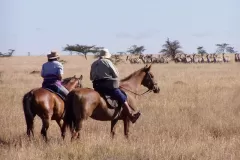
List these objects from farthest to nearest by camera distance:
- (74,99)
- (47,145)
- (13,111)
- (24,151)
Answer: (13,111) → (74,99) → (47,145) → (24,151)

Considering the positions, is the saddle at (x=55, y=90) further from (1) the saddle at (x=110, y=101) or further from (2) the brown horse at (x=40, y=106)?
(1) the saddle at (x=110, y=101)

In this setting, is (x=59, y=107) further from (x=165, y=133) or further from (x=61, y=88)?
(x=165, y=133)

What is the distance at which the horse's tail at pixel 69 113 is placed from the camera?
10.7m

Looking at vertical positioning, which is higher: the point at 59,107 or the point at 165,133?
the point at 59,107

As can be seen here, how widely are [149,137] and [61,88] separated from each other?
93.2 inches

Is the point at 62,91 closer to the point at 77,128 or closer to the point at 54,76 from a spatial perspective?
the point at 54,76

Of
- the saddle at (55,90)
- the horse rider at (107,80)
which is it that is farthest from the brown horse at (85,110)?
the saddle at (55,90)

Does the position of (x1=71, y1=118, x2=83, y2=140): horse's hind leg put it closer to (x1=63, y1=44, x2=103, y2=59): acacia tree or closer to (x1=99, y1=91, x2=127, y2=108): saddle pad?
(x1=99, y1=91, x2=127, y2=108): saddle pad

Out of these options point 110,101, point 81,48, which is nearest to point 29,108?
point 110,101

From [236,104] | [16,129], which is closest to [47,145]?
[16,129]

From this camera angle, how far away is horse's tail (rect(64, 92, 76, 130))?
1066 centimetres

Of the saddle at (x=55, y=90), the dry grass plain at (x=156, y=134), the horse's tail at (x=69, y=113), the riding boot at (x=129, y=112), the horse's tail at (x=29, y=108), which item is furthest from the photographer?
the saddle at (x=55, y=90)

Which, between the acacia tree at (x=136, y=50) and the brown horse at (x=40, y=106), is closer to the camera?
the brown horse at (x=40, y=106)

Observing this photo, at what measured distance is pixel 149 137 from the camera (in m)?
11.1
